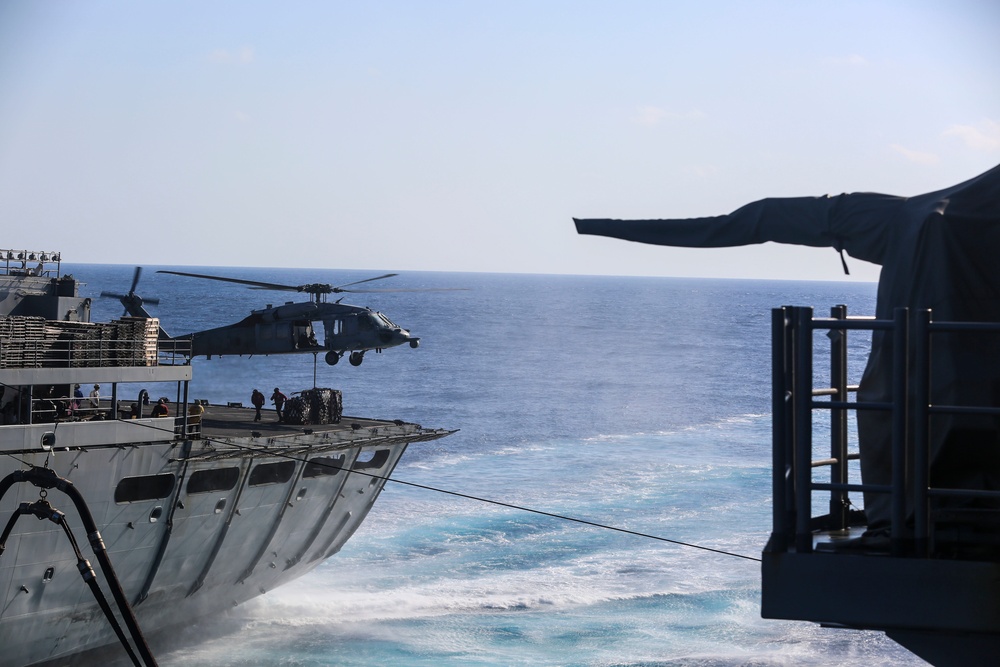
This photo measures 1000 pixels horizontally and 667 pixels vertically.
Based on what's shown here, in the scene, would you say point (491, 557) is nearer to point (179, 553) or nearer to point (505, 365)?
point (179, 553)

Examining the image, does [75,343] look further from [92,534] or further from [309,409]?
[92,534]

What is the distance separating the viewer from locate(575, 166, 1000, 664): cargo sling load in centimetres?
551

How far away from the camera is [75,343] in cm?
2616

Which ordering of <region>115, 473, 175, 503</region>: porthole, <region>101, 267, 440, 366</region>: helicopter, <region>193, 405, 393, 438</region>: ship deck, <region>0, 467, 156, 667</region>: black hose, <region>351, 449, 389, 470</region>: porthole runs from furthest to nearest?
<region>101, 267, 440, 366</region>: helicopter < <region>351, 449, 389, 470</region>: porthole < <region>193, 405, 393, 438</region>: ship deck < <region>115, 473, 175, 503</region>: porthole < <region>0, 467, 156, 667</region>: black hose

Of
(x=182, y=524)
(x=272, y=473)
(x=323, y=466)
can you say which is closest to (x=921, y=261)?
(x=182, y=524)

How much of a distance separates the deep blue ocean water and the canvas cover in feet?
86.0

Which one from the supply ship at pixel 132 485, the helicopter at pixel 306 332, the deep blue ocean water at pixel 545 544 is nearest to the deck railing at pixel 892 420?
the supply ship at pixel 132 485

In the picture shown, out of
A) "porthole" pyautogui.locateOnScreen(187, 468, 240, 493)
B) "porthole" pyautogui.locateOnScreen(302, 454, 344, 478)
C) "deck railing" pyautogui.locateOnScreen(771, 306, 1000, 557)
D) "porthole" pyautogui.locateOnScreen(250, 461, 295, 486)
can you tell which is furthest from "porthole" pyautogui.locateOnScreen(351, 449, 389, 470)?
"deck railing" pyautogui.locateOnScreen(771, 306, 1000, 557)

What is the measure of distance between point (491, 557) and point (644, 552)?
19.6 feet

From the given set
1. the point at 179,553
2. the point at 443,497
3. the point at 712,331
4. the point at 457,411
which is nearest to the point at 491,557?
the point at 443,497

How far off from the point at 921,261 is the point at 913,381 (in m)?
1.33

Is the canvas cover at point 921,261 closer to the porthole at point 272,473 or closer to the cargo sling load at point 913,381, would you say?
the cargo sling load at point 913,381

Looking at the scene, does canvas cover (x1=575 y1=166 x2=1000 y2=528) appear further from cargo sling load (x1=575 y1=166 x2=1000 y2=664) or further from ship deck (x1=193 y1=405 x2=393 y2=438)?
ship deck (x1=193 y1=405 x2=393 y2=438)

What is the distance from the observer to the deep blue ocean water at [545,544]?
3262 centimetres
